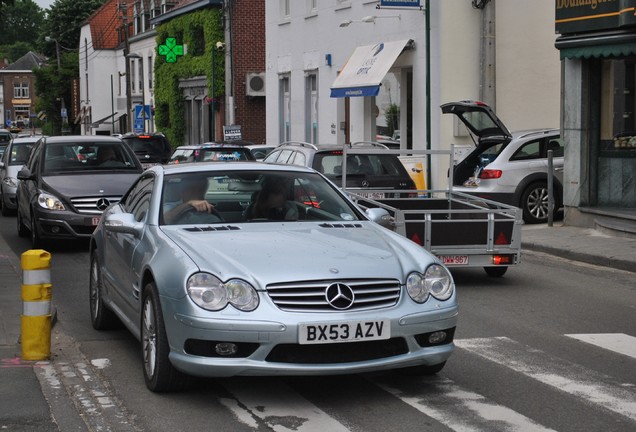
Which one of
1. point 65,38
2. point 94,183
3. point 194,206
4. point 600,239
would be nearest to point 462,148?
point 600,239

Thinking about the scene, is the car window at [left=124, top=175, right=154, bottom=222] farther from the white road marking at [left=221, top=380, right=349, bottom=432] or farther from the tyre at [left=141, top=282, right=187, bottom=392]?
the white road marking at [left=221, top=380, right=349, bottom=432]

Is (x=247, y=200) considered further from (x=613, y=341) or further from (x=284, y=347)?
(x=613, y=341)

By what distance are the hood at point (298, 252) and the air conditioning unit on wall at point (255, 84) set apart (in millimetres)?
34592

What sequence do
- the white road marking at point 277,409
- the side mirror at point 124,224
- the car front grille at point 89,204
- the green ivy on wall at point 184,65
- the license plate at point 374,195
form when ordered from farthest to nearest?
the green ivy on wall at point 184,65
the car front grille at point 89,204
the license plate at point 374,195
the side mirror at point 124,224
the white road marking at point 277,409

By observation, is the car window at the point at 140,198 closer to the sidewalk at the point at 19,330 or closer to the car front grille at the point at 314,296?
the sidewalk at the point at 19,330

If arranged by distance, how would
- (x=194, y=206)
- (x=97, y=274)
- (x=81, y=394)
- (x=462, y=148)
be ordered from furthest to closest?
(x=462, y=148) < (x=97, y=274) < (x=194, y=206) < (x=81, y=394)

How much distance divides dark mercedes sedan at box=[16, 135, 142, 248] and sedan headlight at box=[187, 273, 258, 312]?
9.20 m

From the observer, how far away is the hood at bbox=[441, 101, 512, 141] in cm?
1908

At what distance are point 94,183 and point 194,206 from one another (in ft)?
27.5

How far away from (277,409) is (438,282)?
1.32 metres

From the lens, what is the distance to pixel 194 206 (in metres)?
8.02

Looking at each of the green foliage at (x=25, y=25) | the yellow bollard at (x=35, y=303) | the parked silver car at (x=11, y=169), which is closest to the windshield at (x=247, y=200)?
the yellow bollard at (x=35, y=303)

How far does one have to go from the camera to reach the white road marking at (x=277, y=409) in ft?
20.6

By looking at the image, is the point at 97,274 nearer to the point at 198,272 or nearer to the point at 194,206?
the point at 194,206
